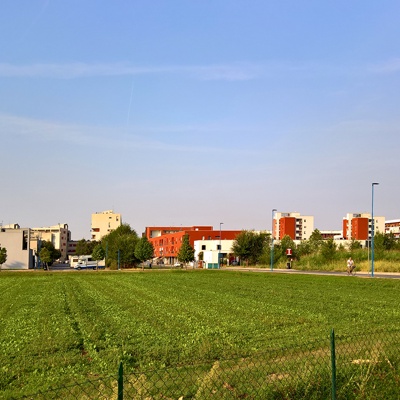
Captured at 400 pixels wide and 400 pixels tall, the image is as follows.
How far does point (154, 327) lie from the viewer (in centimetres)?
2009

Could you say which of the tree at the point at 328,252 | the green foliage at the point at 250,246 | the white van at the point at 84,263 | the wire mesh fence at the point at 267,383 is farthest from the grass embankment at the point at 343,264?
the wire mesh fence at the point at 267,383

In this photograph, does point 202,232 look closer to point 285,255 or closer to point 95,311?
point 285,255

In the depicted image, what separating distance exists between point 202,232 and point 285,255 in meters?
60.6

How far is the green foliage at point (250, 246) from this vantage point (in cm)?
11188

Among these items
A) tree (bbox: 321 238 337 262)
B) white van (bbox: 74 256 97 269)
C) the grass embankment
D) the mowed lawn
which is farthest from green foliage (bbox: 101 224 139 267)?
the mowed lawn

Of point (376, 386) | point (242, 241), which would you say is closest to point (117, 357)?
point (376, 386)

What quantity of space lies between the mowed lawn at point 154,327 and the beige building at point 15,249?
288 ft

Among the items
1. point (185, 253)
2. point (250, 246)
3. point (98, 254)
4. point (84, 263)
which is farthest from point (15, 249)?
point (250, 246)

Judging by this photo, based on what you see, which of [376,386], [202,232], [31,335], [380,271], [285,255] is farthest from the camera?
[202,232]

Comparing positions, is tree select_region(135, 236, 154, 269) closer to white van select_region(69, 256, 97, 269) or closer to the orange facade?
white van select_region(69, 256, 97, 269)

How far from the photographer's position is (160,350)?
15195 millimetres

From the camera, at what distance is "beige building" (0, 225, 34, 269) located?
117 metres

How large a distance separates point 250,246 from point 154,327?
305 ft

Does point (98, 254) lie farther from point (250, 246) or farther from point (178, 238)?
point (250, 246)
